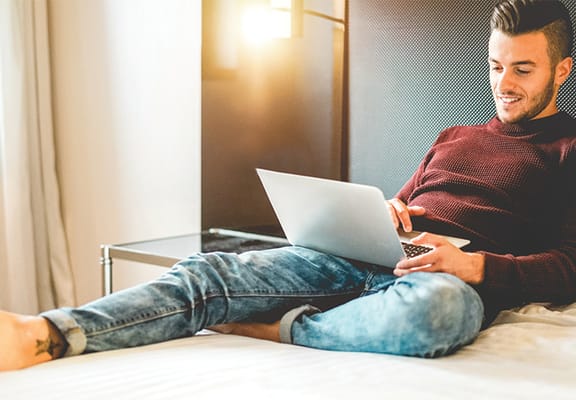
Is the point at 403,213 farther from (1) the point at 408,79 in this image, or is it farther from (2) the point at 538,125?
(1) the point at 408,79

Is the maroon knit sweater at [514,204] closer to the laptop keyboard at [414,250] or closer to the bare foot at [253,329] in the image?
the laptop keyboard at [414,250]

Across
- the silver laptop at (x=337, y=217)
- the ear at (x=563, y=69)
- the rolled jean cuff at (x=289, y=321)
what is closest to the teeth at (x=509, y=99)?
the ear at (x=563, y=69)

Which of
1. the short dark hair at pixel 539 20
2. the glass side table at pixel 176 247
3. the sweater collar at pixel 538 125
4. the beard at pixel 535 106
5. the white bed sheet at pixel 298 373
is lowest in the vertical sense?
the glass side table at pixel 176 247

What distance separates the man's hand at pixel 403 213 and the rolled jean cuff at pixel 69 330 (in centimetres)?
63

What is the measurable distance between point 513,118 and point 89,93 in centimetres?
160

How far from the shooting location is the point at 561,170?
1595 mm

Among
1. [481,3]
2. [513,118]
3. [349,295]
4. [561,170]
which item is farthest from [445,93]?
[349,295]

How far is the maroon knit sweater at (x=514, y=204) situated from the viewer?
145 centimetres

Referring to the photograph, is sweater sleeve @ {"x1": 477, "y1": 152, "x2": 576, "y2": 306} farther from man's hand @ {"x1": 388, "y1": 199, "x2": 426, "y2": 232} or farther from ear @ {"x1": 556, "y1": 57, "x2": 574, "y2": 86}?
ear @ {"x1": 556, "y1": 57, "x2": 574, "y2": 86}

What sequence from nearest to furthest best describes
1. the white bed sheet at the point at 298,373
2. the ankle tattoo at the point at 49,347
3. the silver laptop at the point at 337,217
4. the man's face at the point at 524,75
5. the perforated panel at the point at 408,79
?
the white bed sheet at the point at 298,373 < the ankle tattoo at the point at 49,347 < the silver laptop at the point at 337,217 < the man's face at the point at 524,75 < the perforated panel at the point at 408,79

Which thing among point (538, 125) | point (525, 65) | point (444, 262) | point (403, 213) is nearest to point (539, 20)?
point (525, 65)

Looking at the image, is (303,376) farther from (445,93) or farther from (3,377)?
(445,93)

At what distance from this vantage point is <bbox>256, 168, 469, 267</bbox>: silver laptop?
4.33 feet

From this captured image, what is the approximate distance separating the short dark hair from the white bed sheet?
65cm
